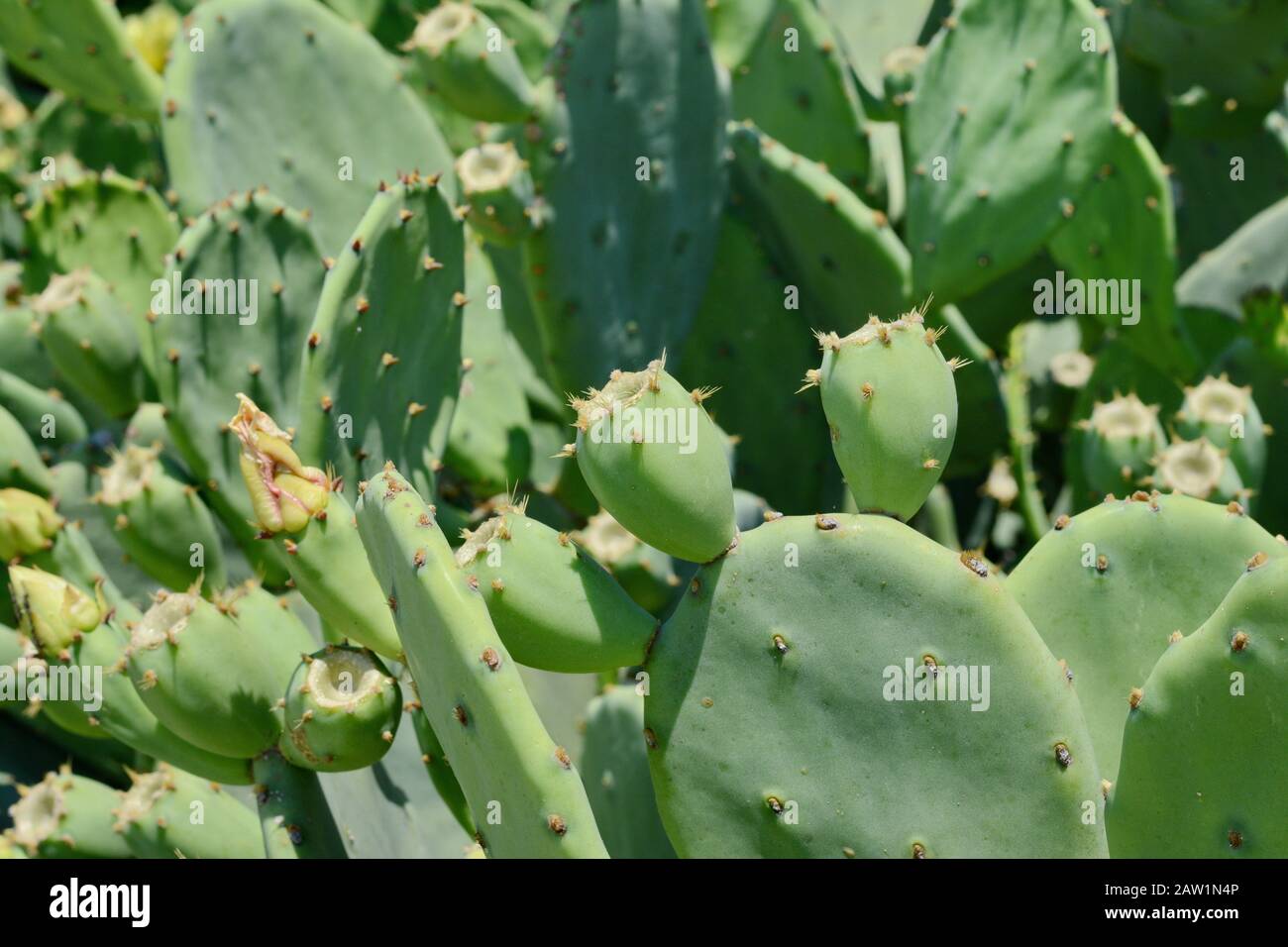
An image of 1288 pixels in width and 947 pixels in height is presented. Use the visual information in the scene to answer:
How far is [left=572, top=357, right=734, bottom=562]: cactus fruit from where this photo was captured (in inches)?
51.4

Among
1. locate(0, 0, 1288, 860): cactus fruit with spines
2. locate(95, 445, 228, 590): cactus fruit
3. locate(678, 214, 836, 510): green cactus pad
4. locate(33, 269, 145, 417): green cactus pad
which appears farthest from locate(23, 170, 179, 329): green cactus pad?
locate(678, 214, 836, 510): green cactus pad

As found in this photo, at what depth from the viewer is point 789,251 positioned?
238 cm

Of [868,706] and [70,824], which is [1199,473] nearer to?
[868,706]

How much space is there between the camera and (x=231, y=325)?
1976 millimetres

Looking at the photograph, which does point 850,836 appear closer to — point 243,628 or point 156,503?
point 243,628

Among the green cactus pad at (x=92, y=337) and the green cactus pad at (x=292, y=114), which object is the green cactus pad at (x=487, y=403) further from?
the green cactus pad at (x=92, y=337)

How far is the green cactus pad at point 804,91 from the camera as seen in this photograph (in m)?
2.43

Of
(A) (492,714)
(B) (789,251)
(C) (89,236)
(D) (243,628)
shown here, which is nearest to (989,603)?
(A) (492,714)

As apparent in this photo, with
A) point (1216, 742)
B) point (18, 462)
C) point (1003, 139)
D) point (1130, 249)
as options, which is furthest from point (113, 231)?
point (1216, 742)

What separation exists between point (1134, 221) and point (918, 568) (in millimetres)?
1350

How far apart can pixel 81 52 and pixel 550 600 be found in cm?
177

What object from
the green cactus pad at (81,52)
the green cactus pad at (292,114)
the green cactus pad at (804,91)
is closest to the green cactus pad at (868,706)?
the green cactus pad at (292,114)

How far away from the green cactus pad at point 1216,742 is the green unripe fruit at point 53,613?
3.82 feet
